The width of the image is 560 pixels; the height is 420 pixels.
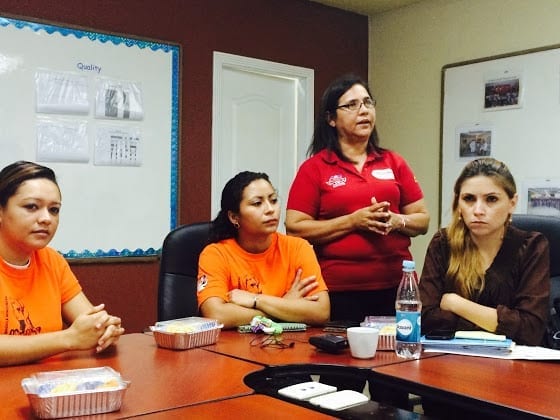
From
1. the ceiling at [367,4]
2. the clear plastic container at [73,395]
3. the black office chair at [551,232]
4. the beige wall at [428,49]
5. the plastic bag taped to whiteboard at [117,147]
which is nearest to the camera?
the clear plastic container at [73,395]

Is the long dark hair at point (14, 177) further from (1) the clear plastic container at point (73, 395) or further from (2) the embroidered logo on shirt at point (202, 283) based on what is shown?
(1) the clear plastic container at point (73, 395)

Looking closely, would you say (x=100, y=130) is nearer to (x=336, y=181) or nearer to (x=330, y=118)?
(x=330, y=118)

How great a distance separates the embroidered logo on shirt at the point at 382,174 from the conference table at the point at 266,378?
89 centimetres

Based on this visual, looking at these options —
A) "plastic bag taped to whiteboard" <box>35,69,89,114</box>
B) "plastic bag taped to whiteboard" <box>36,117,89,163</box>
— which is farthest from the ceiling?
"plastic bag taped to whiteboard" <box>36,117,89,163</box>

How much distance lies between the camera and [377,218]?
2.51m

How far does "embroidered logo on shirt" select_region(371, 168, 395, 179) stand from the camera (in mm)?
2686

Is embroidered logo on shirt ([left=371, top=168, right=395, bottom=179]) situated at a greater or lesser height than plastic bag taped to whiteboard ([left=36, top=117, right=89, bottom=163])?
lesser

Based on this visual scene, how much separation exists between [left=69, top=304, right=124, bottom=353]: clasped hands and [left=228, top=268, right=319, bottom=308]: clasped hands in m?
A: 0.50

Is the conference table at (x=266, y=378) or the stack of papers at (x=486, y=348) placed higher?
the stack of papers at (x=486, y=348)

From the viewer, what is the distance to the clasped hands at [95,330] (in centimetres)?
175

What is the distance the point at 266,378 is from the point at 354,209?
1.10 metres

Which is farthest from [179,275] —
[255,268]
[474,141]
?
[474,141]

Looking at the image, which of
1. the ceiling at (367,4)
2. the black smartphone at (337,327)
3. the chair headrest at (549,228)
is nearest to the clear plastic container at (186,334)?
the black smartphone at (337,327)

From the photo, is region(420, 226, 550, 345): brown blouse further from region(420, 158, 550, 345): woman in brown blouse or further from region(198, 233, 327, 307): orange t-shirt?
region(198, 233, 327, 307): orange t-shirt
